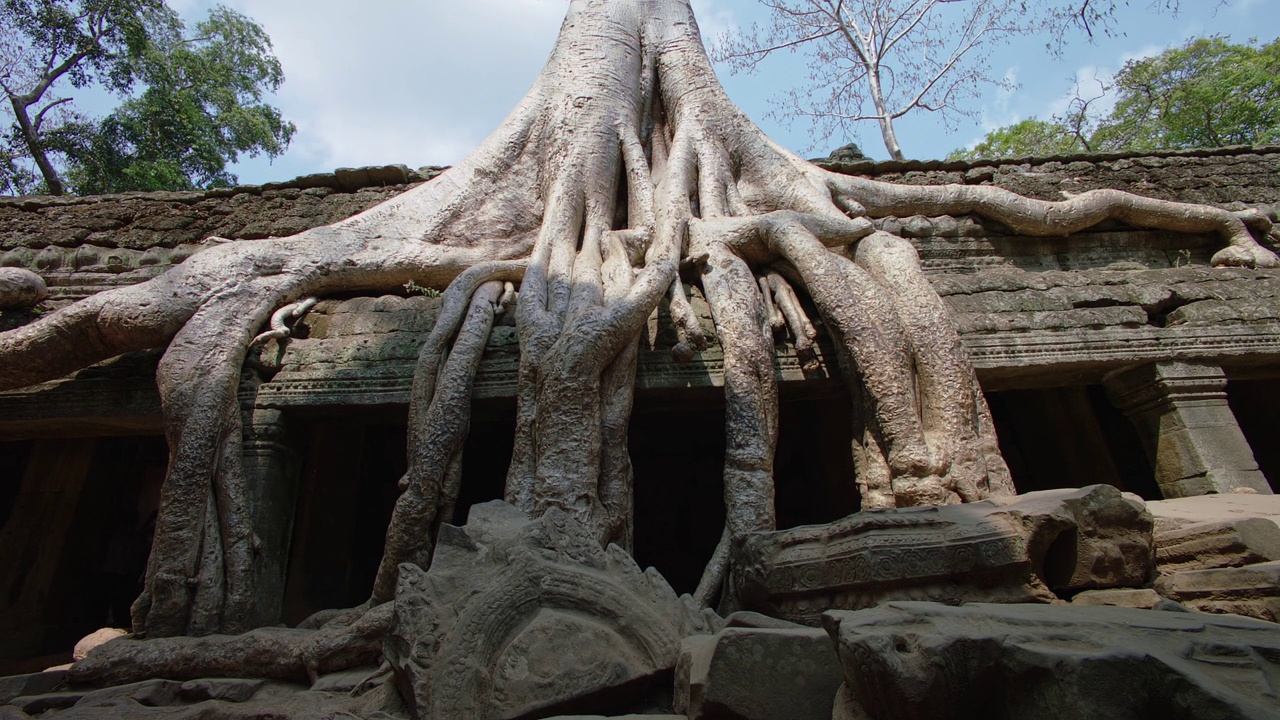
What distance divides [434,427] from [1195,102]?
15726mm

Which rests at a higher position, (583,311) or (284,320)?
(284,320)

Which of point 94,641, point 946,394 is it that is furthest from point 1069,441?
point 94,641

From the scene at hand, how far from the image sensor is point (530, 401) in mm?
2941

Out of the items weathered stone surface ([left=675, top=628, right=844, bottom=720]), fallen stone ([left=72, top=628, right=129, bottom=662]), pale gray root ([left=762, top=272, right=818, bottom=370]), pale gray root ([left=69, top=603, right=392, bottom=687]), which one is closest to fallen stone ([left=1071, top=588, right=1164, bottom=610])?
weathered stone surface ([left=675, top=628, right=844, bottom=720])

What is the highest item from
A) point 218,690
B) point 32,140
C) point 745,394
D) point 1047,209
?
point 32,140

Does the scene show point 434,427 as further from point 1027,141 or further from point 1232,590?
point 1027,141

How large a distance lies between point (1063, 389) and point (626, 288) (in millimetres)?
3384

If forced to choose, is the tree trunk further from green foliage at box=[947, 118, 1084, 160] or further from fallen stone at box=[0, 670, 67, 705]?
green foliage at box=[947, 118, 1084, 160]

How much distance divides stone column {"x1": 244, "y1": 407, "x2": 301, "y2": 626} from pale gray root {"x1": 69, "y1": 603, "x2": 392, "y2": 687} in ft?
1.43

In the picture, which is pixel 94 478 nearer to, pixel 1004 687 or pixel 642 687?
pixel 642 687

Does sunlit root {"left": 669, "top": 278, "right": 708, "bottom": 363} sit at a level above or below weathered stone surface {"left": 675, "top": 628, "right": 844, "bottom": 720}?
above

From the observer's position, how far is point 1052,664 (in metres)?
1.05

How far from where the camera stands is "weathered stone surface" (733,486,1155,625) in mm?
1961

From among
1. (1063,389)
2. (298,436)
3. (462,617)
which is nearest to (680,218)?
(298,436)
